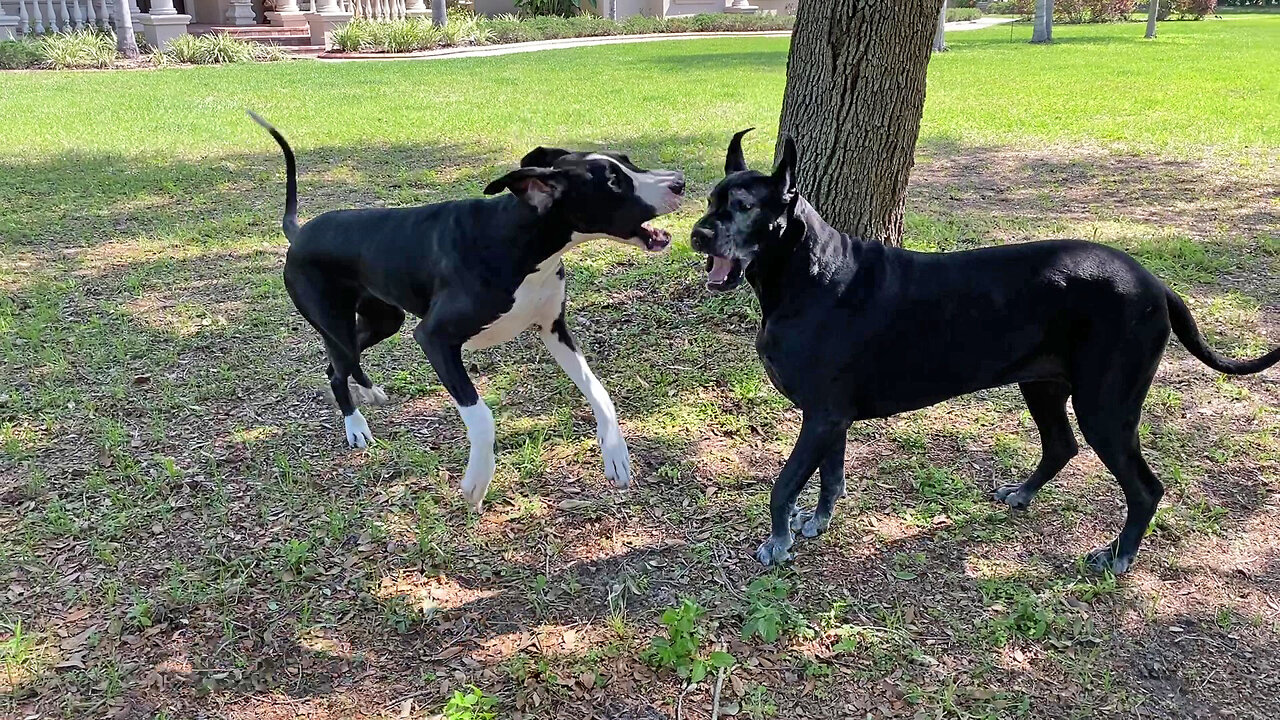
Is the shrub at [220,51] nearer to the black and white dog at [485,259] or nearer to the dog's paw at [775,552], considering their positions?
the black and white dog at [485,259]

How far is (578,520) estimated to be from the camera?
3.86 m

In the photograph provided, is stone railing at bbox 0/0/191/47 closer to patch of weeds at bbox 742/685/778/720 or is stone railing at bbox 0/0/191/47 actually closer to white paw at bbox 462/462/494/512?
white paw at bbox 462/462/494/512

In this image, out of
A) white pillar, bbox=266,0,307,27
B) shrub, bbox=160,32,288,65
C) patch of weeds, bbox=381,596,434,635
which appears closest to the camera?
patch of weeds, bbox=381,596,434,635

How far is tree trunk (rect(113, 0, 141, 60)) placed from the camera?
20688 millimetres

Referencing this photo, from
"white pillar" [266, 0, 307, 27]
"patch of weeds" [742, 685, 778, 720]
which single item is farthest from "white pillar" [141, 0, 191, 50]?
"patch of weeds" [742, 685, 778, 720]

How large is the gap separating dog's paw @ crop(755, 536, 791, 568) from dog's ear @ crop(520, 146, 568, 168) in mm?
1693

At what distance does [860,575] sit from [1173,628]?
1.05 metres

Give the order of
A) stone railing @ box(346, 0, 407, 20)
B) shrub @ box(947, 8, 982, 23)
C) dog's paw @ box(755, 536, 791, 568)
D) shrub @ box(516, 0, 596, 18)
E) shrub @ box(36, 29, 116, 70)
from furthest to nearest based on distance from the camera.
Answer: shrub @ box(947, 8, 982, 23), shrub @ box(516, 0, 596, 18), stone railing @ box(346, 0, 407, 20), shrub @ box(36, 29, 116, 70), dog's paw @ box(755, 536, 791, 568)

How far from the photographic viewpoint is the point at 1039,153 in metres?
10.5

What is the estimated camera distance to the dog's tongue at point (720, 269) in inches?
123

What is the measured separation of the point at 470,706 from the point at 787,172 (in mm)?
1949

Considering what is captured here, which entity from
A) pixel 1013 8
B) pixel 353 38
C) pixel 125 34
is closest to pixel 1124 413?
pixel 125 34

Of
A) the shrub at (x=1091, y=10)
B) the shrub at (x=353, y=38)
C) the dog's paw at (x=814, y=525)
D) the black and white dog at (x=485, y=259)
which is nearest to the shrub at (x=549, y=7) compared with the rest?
the shrub at (x=353, y=38)

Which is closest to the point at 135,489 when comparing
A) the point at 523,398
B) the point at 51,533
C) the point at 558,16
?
the point at 51,533
